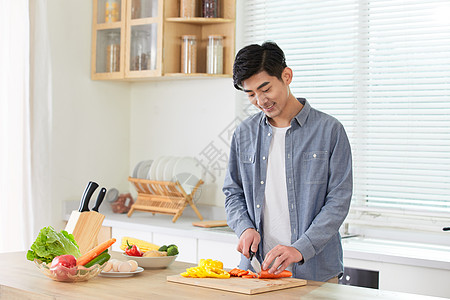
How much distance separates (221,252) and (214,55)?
1.21 metres

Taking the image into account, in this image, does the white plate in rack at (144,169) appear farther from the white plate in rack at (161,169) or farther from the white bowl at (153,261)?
the white bowl at (153,261)

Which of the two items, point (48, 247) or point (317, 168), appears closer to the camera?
point (48, 247)

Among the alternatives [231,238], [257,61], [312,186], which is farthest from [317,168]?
[231,238]

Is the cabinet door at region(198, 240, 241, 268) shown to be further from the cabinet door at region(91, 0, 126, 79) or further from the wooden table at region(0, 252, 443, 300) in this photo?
the cabinet door at region(91, 0, 126, 79)

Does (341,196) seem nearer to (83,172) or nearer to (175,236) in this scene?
(175,236)

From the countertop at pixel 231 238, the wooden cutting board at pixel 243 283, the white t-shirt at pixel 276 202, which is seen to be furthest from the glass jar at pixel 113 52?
the wooden cutting board at pixel 243 283

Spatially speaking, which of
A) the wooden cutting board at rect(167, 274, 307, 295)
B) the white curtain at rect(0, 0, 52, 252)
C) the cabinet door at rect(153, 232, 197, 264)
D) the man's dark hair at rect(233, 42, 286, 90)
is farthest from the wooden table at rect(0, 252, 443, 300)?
the white curtain at rect(0, 0, 52, 252)

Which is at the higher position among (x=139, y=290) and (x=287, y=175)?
(x=287, y=175)

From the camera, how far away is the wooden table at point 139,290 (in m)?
1.72

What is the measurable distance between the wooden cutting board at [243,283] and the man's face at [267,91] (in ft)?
1.95

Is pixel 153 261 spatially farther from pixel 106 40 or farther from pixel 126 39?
pixel 106 40

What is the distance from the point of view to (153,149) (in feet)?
13.8

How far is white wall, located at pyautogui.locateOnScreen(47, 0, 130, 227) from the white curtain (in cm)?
11

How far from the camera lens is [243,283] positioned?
182 cm
